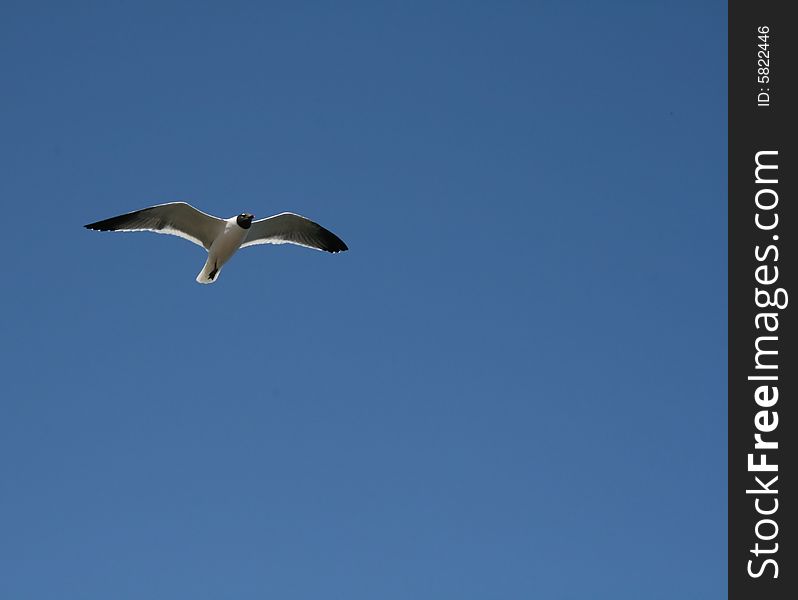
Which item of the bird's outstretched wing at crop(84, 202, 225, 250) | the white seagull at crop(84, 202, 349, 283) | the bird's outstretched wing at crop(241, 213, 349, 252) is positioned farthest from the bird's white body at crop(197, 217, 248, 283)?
the bird's outstretched wing at crop(241, 213, 349, 252)

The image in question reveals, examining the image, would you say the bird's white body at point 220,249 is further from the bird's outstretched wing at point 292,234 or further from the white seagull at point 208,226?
the bird's outstretched wing at point 292,234

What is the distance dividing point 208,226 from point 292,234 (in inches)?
71.0

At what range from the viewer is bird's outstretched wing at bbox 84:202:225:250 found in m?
17.5

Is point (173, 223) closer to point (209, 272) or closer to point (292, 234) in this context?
point (209, 272)

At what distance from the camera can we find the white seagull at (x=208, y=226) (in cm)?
1762

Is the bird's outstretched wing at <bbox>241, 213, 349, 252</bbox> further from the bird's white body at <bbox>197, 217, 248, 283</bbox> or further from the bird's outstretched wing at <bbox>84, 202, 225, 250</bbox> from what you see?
the bird's outstretched wing at <bbox>84, 202, 225, 250</bbox>

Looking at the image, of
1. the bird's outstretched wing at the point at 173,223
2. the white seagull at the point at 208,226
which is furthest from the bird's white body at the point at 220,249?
the bird's outstretched wing at the point at 173,223
